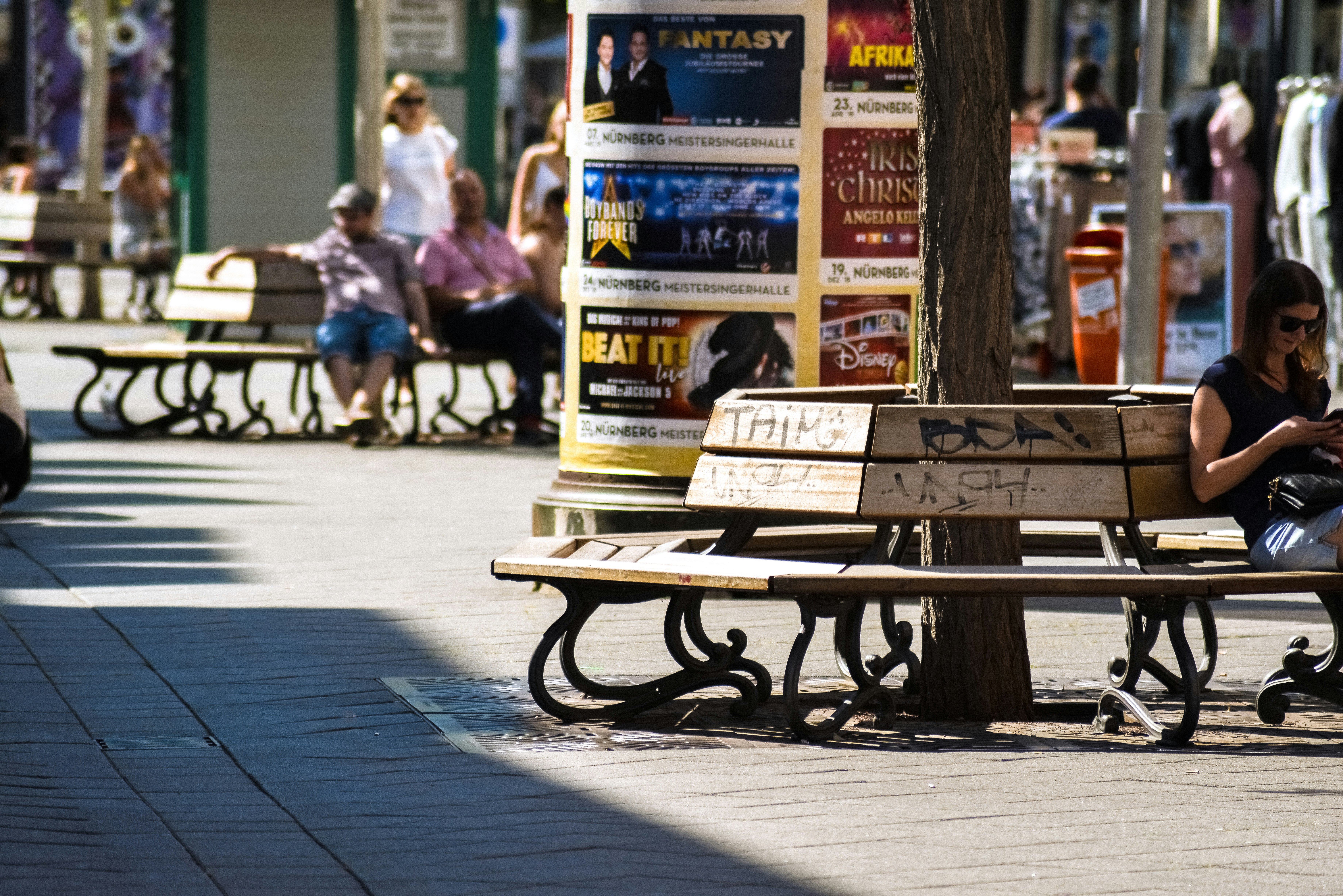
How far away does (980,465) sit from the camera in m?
5.55

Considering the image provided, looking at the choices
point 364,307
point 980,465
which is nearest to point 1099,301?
point 364,307

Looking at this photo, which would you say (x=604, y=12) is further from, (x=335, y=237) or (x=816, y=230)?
(x=335, y=237)

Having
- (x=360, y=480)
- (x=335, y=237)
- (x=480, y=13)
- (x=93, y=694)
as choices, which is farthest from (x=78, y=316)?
(x=93, y=694)

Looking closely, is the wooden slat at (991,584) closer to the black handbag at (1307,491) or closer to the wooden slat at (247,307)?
the black handbag at (1307,491)

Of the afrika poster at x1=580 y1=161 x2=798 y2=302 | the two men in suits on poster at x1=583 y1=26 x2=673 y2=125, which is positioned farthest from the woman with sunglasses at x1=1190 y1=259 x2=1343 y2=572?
the two men in suits on poster at x1=583 y1=26 x2=673 y2=125

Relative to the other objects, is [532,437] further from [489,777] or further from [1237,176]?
[489,777]

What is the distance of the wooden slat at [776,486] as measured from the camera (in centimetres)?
559

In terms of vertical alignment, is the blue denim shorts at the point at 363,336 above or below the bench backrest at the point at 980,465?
below

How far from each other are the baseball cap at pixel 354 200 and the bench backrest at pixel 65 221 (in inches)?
449

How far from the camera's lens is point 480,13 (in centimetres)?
1995

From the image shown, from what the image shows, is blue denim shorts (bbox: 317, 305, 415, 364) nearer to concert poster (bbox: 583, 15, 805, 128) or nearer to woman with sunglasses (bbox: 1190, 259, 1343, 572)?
concert poster (bbox: 583, 15, 805, 128)

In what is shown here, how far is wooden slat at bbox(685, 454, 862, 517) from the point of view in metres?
5.59

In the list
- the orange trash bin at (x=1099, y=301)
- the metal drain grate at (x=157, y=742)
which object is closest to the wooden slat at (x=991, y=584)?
the metal drain grate at (x=157, y=742)

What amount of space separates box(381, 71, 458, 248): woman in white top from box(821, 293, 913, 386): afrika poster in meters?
8.02
